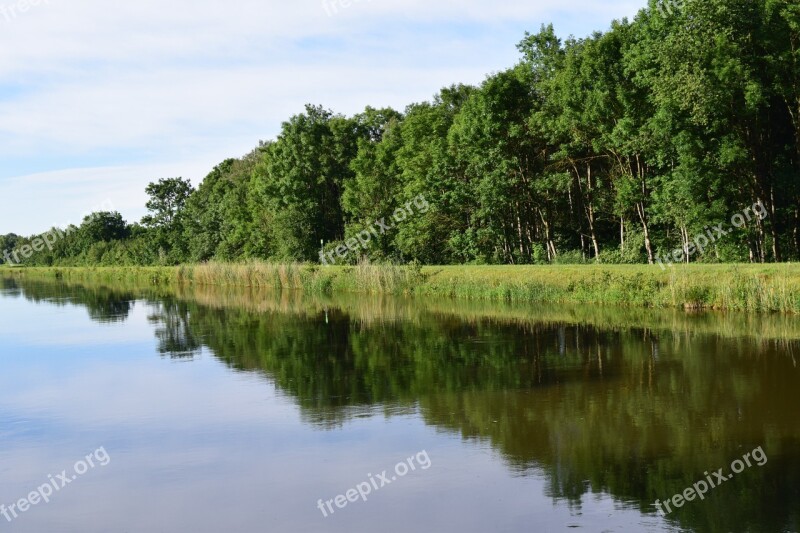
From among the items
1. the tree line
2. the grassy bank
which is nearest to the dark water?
the grassy bank

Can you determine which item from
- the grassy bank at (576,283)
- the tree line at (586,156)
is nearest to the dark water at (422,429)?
the grassy bank at (576,283)

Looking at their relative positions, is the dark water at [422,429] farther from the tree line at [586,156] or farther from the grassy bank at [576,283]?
the tree line at [586,156]

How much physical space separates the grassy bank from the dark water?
1.50 m

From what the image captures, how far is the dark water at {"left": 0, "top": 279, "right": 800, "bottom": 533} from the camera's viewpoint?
348 inches

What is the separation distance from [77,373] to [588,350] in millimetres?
13105

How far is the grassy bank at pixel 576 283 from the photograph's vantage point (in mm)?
22828

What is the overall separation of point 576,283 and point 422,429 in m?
17.8

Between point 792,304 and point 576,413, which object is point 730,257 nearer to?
point 792,304

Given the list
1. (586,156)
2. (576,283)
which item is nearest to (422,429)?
(576,283)

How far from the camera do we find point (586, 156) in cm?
3866

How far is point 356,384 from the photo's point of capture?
16391mm

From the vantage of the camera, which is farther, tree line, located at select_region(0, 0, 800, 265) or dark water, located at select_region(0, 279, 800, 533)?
tree line, located at select_region(0, 0, 800, 265)

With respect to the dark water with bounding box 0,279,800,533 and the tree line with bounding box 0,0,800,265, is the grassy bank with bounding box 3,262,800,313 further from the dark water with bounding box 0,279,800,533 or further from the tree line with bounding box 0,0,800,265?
the tree line with bounding box 0,0,800,265

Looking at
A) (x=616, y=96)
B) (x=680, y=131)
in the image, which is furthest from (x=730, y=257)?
(x=616, y=96)
